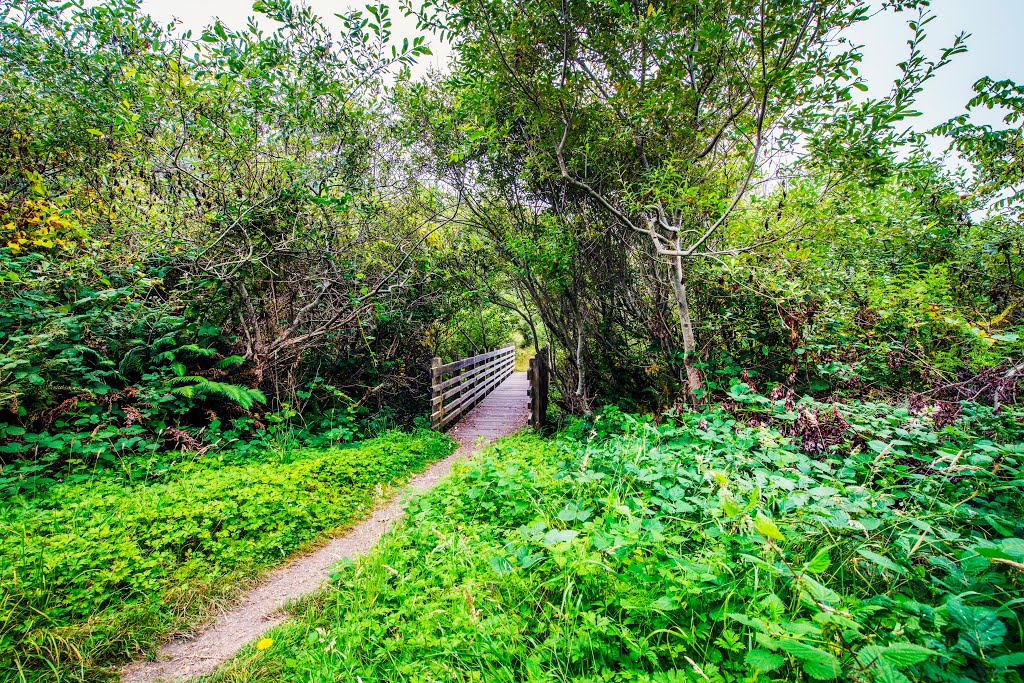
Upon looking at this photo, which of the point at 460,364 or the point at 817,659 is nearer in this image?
the point at 817,659

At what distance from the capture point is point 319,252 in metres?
6.98

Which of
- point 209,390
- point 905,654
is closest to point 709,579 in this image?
point 905,654

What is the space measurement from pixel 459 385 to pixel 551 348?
9.00 feet

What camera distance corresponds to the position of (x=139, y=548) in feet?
10.2

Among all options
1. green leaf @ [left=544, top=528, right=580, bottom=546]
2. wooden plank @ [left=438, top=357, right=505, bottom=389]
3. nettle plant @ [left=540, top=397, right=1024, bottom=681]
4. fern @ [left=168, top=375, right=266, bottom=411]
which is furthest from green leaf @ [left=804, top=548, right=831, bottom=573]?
wooden plank @ [left=438, top=357, right=505, bottom=389]

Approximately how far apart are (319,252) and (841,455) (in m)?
7.50

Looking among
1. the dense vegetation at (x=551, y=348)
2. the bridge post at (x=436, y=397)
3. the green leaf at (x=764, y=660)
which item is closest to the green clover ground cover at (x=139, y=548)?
the dense vegetation at (x=551, y=348)

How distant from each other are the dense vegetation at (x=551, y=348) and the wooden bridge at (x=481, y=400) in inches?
19.0

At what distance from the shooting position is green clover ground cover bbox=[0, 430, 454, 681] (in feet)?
8.05

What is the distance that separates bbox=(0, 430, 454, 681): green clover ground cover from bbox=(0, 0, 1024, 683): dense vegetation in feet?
0.09

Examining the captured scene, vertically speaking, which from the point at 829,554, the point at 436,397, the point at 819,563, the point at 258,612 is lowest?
the point at 258,612

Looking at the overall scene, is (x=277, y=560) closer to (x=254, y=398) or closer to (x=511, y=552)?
(x=511, y=552)

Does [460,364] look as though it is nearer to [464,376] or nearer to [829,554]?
[464,376]

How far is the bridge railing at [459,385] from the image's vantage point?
27.6ft
